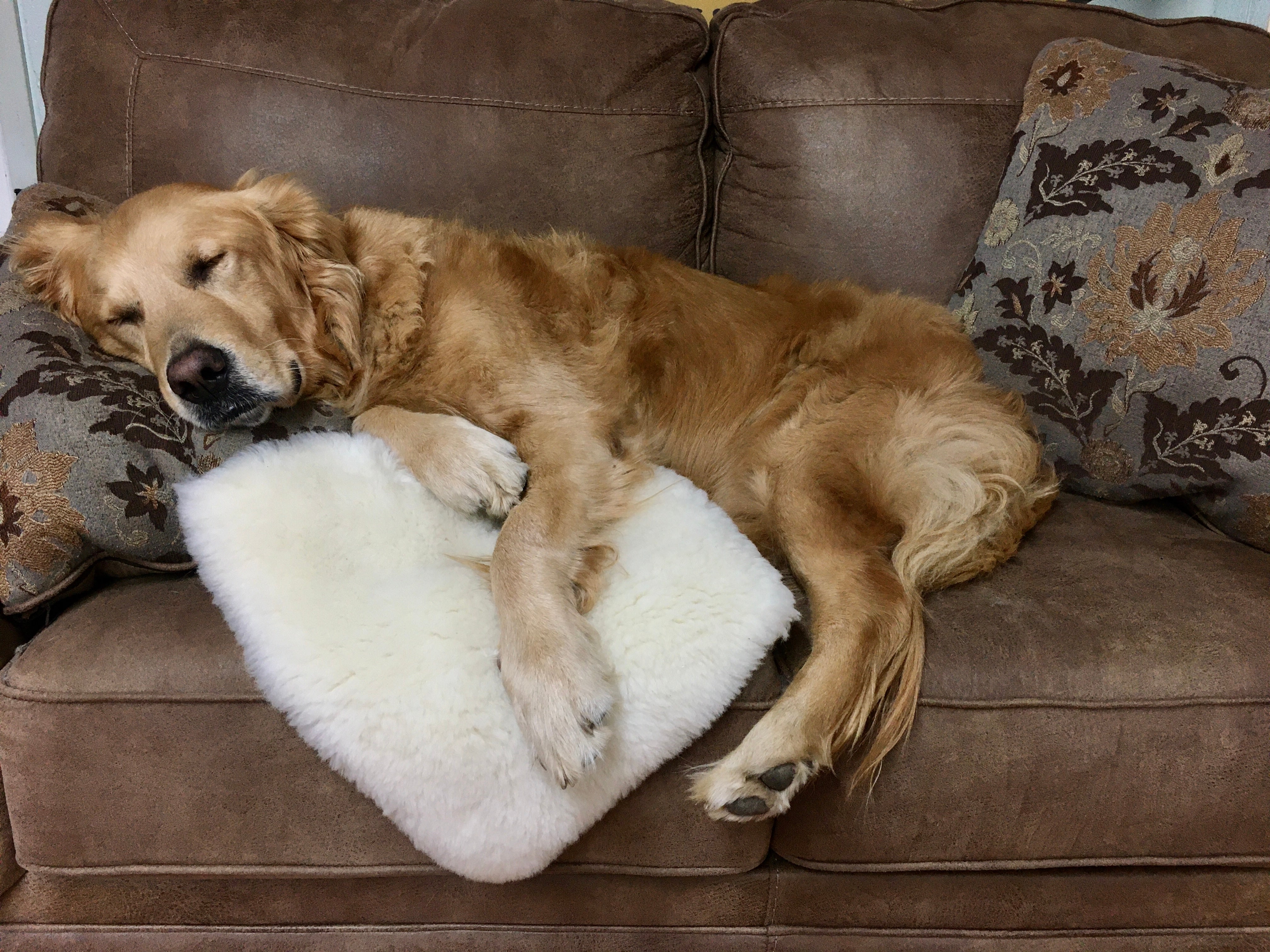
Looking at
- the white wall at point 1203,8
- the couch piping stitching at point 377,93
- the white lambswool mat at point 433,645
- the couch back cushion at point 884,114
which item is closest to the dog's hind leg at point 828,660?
the white lambswool mat at point 433,645

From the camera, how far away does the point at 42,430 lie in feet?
4.37

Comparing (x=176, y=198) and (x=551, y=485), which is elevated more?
(x=176, y=198)

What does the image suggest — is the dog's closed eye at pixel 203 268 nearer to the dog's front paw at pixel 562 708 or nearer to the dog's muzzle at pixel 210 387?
the dog's muzzle at pixel 210 387

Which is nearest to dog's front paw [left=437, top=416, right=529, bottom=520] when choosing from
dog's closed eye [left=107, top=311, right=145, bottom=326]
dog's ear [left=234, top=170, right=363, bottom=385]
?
dog's ear [left=234, top=170, right=363, bottom=385]

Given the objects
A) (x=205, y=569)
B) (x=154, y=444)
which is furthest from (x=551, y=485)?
(x=154, y=444)

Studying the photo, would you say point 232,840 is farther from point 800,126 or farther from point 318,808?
point 800,126

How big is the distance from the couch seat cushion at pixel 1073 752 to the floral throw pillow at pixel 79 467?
1.27 metres

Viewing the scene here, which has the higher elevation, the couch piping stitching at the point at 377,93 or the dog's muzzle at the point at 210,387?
the couch piping stitching at the point at 377,93

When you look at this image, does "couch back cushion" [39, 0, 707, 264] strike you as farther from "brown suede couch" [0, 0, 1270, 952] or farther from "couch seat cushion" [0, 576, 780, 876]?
"couch seat cushion" [0, 576, 780, 876]

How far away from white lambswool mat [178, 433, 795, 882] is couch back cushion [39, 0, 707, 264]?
1.08 metres

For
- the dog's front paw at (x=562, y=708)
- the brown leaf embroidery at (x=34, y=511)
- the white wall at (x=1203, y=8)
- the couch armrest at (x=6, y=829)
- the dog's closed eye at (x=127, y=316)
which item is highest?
the white wall at (x=1203, y=8)

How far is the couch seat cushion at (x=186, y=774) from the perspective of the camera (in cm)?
Result: 125

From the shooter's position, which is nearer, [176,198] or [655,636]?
[655,636]

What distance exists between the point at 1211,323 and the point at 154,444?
2.15m
